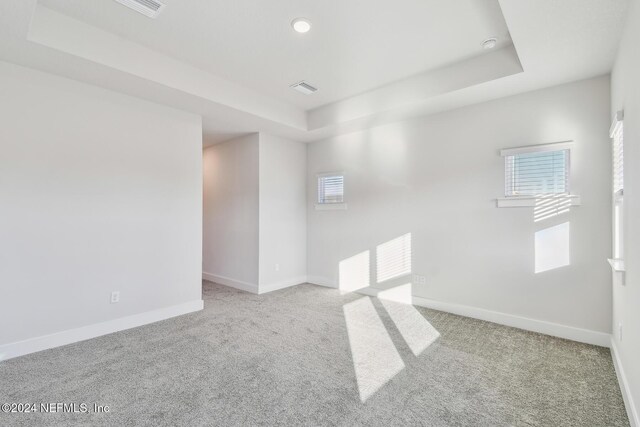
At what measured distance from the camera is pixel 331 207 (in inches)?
203

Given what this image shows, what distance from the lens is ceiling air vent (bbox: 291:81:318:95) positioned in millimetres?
3792

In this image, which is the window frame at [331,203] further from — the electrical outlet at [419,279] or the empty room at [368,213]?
the electrical outlet at [419,279]

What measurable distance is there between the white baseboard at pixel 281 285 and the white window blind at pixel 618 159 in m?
4.26

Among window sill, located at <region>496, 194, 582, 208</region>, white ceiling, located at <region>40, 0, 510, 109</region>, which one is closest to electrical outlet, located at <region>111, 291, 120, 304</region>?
white ceiling, located at <region>40, 0, 510, 109</region>

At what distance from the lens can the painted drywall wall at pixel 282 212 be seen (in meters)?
4.88

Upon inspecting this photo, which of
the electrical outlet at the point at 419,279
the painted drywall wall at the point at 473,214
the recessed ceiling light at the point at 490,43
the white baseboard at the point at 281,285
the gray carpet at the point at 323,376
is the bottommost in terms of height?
the gray carpet at the point at 323,376

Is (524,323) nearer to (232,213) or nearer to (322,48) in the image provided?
(322,48)

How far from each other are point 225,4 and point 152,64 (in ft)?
3.69

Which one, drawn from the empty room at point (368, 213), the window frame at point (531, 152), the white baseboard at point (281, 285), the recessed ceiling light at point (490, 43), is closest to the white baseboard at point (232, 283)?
the white baseboard at point (281, 285)

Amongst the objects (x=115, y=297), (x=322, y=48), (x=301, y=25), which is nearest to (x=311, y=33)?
(x=301, y=25)

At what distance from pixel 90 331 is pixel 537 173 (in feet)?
16.2

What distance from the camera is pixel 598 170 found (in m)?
2.92

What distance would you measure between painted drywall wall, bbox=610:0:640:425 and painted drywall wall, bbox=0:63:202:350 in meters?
4.12

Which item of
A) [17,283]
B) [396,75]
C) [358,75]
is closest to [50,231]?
[17,283]
